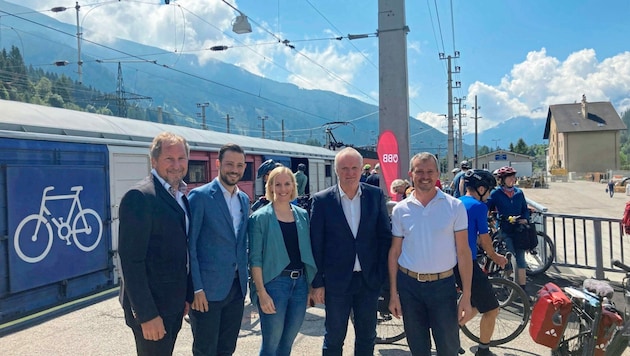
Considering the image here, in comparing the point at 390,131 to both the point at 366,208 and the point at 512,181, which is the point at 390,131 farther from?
the point at 366,208

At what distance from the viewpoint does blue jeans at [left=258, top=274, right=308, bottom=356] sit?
10.0 feet

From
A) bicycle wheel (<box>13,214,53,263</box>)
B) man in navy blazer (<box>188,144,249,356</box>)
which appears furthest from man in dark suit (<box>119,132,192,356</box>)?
bicycle wheel (<box>13,214,53,263</box>)

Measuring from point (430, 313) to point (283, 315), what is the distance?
104 centimetres

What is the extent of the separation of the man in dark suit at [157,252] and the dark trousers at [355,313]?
3.37 ft

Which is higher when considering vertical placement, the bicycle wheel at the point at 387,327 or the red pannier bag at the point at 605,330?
the red pannier bag at the point at 605,330

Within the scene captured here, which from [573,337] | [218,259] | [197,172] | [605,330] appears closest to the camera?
[218,259]

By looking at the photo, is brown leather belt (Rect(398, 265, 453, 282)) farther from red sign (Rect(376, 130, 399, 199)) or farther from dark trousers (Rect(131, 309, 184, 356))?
red sign (Rect(376, 130, 399, 199))

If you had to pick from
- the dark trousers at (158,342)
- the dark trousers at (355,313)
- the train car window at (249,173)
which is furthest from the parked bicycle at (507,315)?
the train car window at (249,173)

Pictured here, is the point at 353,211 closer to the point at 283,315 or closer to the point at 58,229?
the point at 283,315

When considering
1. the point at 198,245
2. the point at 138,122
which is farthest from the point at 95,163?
the point at 198,245

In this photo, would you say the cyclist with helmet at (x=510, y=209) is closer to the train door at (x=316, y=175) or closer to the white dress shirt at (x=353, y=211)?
the white dress shirt at (x=353, y=211)

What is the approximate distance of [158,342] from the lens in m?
2.56

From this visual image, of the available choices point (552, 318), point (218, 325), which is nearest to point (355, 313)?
point (218, 325)

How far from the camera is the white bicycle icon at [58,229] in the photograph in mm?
5680
